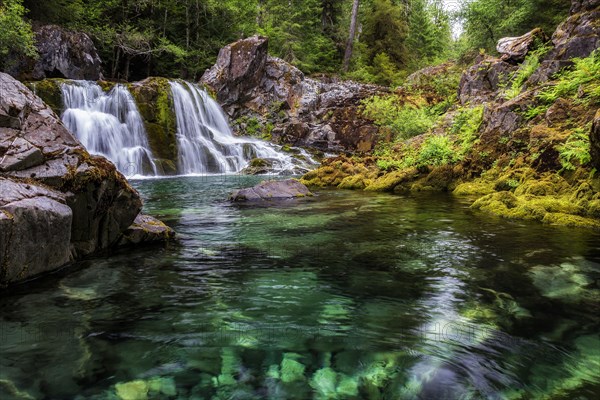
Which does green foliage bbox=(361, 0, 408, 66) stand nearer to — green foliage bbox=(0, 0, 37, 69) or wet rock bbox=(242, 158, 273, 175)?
wet rock bbox=(242, 158, 273, 175)

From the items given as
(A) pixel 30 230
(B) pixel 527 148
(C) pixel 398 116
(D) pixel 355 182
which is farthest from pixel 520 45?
(A) pixel 30 230

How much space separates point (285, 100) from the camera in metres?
30.7

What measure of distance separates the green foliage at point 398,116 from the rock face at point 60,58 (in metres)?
18.0

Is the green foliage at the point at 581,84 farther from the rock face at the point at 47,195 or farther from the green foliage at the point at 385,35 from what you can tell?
the green foliage at the point at 385,35

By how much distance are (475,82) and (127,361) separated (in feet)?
72.4

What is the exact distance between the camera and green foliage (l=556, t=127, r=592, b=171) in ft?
28.5

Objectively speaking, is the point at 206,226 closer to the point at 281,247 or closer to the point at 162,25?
the point at 281,247

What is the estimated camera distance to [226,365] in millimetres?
2895

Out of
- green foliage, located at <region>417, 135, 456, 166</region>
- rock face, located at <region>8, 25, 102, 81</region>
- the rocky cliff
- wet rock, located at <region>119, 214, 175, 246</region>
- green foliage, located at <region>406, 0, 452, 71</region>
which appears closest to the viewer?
wet rock, located at <region>119, 214, 175, 246</region>

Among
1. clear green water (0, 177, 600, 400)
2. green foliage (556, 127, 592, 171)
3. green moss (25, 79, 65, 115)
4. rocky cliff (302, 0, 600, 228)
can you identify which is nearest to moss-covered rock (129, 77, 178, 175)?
green moss (25, 79, 65, 115)

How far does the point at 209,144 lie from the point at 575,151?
1911cm

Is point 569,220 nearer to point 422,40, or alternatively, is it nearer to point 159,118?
point 159,118

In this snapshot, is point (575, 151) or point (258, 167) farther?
point (258, 167)

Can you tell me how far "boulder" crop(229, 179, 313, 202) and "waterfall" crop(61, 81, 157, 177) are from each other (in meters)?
10.4
